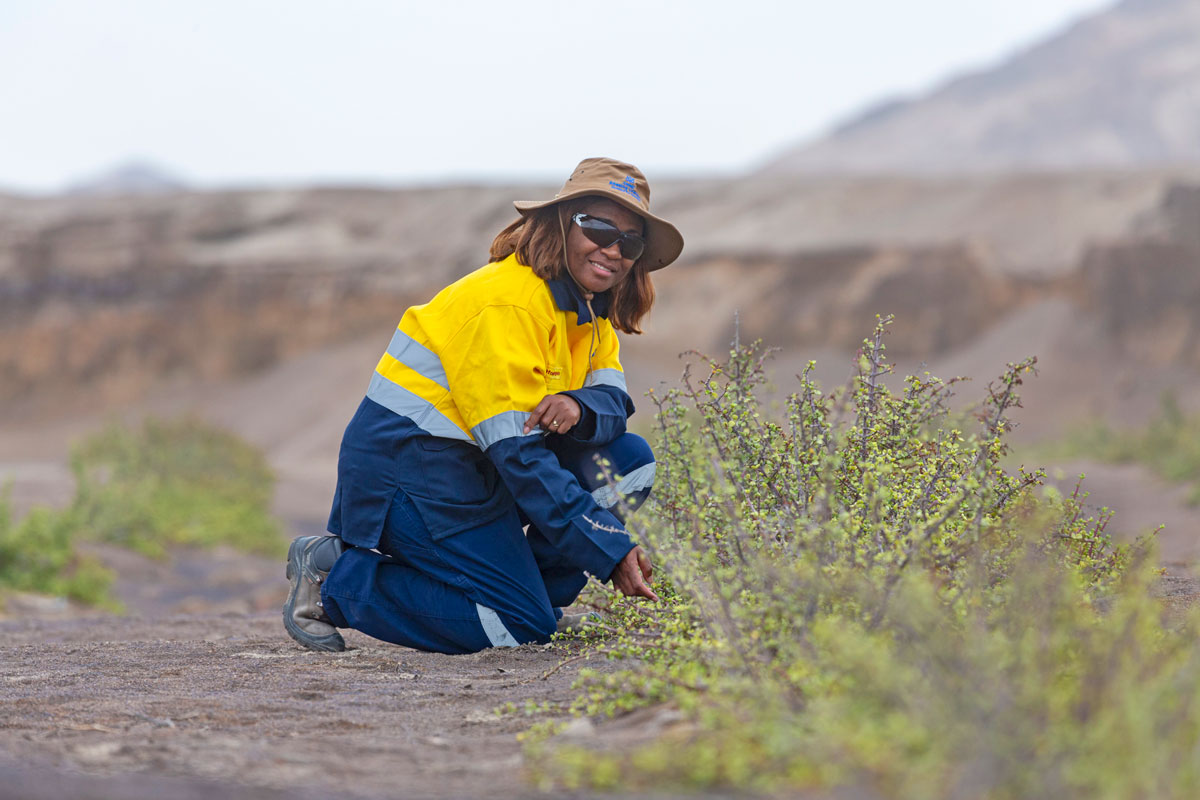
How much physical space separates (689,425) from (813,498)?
45cm

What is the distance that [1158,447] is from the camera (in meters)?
12.5

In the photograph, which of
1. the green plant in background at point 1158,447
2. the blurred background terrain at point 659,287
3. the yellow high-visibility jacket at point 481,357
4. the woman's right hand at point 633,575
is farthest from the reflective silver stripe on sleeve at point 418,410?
the blurred background terrain at point 659,287

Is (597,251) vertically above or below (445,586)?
above

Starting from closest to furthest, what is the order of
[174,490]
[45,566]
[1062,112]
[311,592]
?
[311,592] → [45,566] → [174,490] → [1062,112]

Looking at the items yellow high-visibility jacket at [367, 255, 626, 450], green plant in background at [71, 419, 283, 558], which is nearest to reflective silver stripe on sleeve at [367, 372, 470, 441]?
yellow high-visibility jacket at [367, 255, 626, 450]

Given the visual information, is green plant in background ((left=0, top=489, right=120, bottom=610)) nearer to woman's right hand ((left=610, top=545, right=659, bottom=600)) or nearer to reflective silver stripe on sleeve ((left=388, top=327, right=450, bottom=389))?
reflective silver stripe on sleeve ((left=388, top=327, right=450, bottom=389))

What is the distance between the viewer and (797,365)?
22.1 meters

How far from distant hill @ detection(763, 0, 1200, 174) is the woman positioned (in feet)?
208

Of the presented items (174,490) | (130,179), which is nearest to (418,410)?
(174,490)

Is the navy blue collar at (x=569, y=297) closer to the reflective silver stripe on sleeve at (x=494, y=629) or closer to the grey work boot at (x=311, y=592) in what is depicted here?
the reflective silver stripe on sleeve at (x=494, y=629)

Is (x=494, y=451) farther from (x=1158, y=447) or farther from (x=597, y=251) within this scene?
(x=1158, y=447)

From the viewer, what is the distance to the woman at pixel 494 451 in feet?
10.3

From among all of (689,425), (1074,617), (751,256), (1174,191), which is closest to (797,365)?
(751,256)

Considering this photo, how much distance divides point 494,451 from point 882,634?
1262mm
